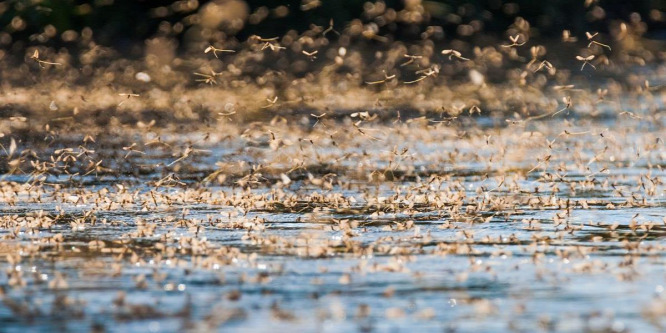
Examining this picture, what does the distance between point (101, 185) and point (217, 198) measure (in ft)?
5.85

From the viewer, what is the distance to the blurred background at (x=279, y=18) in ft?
125

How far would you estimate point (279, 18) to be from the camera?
40.1m

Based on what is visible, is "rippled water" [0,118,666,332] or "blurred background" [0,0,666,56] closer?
"rippled water" [0,118,666,332]

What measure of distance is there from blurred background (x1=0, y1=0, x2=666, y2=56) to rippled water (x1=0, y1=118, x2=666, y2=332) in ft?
71.6

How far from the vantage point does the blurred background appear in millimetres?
38156

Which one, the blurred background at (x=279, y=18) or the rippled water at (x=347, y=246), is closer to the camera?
the rippled water at (x=347, y=246)

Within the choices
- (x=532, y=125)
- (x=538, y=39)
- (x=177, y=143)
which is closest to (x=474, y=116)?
(x=532, y=125)

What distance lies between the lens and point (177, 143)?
749 inches

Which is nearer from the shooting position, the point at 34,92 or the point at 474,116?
the point at 474,116

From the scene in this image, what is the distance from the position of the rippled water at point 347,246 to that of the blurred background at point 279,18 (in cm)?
2181

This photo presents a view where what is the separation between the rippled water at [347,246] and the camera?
7848mm

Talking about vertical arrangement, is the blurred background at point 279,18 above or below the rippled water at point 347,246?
above

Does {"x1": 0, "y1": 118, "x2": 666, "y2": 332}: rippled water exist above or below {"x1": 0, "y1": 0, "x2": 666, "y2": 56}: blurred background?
below

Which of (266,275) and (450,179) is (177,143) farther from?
(266,275)
